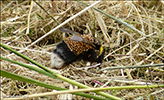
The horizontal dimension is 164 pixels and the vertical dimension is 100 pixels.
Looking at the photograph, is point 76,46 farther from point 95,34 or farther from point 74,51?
point 95,34

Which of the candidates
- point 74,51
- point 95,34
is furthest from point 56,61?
point 95,34

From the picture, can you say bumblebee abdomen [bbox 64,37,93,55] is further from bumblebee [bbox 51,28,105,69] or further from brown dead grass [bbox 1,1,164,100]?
brown dead grass [bbox 1,1,164,100]

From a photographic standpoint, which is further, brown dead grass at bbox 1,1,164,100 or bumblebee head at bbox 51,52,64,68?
brown dead grass at bbox 1,1,164,100

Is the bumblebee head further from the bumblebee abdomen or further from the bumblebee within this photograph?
the bumblebee abdomen

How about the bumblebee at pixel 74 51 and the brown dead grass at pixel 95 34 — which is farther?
the brown dead grass at pixel 95 34

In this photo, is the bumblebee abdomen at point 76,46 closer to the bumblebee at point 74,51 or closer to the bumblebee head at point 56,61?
the bumblebee at point 74,51

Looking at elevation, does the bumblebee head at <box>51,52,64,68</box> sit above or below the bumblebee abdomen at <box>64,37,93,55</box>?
below

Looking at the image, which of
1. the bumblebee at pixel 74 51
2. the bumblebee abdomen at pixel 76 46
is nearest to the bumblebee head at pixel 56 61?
the bumblebee at pixel 74 51

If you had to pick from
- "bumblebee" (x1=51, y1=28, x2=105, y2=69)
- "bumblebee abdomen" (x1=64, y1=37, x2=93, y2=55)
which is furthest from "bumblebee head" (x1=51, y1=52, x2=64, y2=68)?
"bumblebee abdomen" (x1=64, y1=37, x2=93, y2=55)
